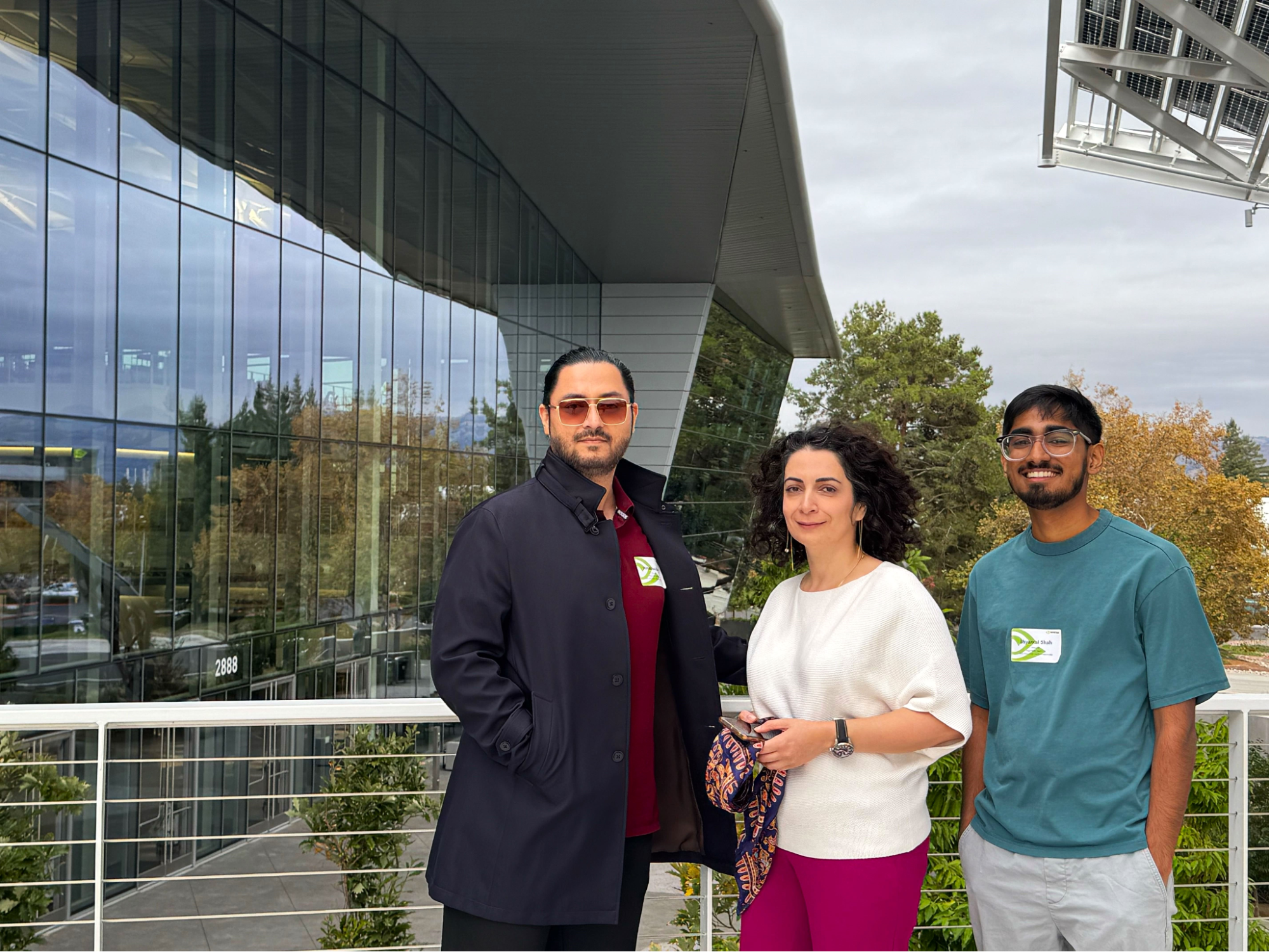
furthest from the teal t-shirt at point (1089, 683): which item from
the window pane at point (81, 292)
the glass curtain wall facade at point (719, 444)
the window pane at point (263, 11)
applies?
the glass curtain wall facade at point (719, 444)

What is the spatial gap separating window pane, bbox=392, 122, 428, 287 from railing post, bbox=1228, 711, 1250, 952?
12.5 meters

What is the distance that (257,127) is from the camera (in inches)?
440

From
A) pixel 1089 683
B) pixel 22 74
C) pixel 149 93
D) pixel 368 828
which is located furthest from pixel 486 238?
pixel 1089 683

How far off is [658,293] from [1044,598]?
75.2 feet

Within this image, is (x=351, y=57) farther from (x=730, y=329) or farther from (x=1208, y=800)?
(x=730, y=329)

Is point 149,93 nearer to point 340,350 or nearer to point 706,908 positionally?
point 340,350

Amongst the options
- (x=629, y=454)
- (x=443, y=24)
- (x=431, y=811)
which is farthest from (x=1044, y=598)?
(x=629, y=454)

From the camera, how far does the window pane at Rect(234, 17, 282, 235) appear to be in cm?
1096

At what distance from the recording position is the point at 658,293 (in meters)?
24.8

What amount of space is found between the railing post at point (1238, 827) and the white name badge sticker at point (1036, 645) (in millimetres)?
1169

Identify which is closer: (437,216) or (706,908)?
(706,908)

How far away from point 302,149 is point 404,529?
5101mm

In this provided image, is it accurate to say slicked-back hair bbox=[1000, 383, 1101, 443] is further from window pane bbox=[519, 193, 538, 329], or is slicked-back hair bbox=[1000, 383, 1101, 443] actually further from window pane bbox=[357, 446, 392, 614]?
window pane bbox=[519, 193, 538, 329]

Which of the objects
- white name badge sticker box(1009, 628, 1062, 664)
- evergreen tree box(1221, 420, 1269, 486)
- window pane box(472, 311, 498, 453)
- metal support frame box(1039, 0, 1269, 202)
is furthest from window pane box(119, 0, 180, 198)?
evergreen tree box(1221, 420, 1269, 486)
